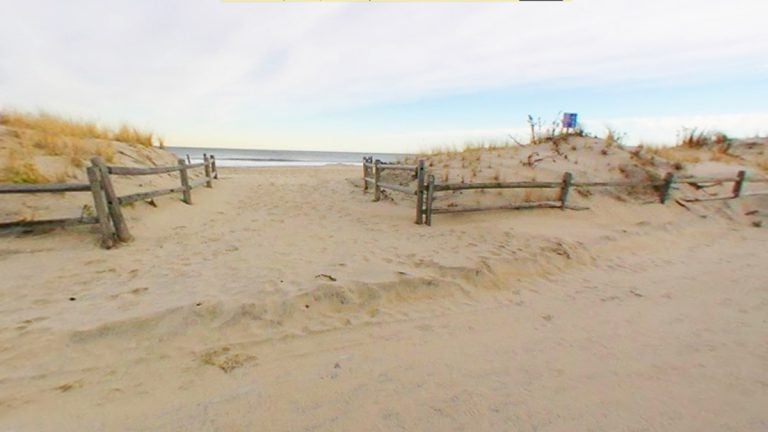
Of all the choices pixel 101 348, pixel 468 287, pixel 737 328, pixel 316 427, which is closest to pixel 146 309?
pixel 101 348

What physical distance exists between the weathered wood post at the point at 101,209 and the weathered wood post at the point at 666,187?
39.4 feet

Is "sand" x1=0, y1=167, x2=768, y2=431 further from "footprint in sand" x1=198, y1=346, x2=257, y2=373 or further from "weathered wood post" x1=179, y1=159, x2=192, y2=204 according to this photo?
"weathered wood post" x1=179, y1=159, x2=192, y2=204

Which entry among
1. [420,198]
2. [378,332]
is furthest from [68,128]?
[378,332]

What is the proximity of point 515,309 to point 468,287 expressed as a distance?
0.62 meters

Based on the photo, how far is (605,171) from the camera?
10.1 m

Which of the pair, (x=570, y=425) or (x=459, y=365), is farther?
(x=459, y=365)

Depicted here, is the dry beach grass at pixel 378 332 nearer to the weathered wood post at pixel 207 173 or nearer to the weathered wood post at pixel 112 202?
the weathered wood post at pixel 112 202

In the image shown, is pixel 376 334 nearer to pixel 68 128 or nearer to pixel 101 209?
pixel 101 209

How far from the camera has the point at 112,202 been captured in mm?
5039

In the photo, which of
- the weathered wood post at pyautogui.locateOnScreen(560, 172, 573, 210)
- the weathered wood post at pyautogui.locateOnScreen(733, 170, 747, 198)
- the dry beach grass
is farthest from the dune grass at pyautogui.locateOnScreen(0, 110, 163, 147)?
the weathered wood post at pyautogui.locateOnScreen(733, 170, 747, 198)

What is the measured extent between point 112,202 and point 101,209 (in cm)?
19

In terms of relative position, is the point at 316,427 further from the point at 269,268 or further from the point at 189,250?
the point at 189,250

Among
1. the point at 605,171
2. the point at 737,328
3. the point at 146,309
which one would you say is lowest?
the point at 737,328

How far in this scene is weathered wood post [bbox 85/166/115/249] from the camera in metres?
4.80
